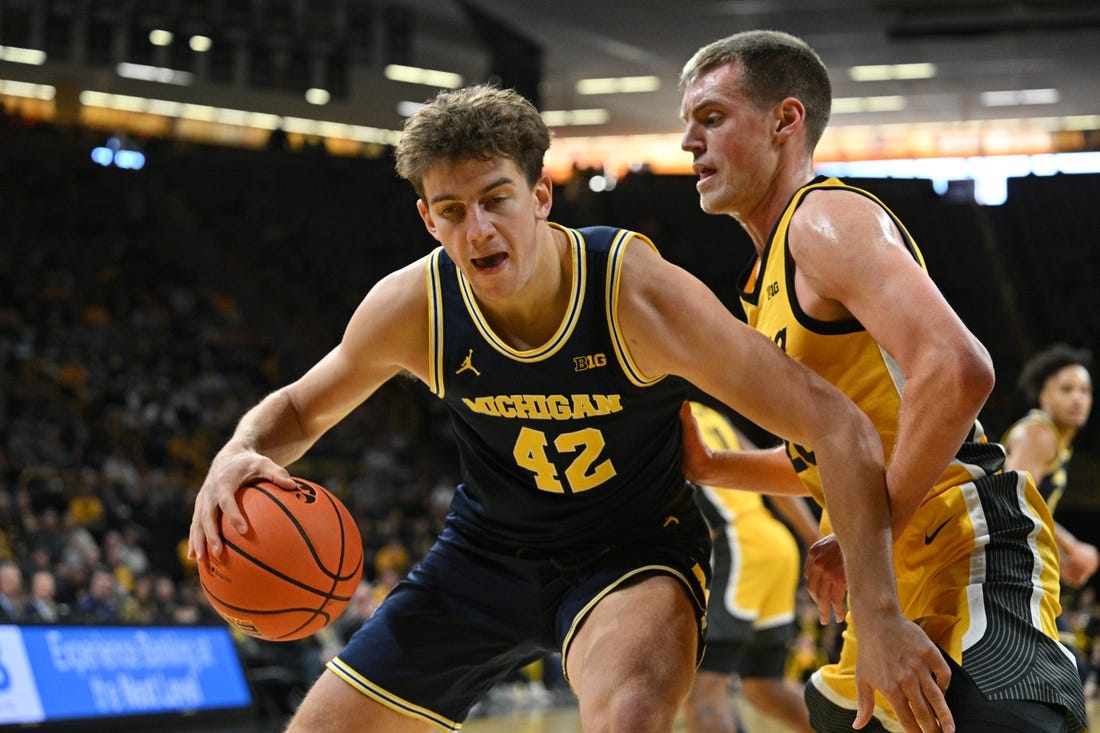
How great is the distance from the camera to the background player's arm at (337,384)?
3.00 m

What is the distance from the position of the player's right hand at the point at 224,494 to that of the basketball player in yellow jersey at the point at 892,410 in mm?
1267

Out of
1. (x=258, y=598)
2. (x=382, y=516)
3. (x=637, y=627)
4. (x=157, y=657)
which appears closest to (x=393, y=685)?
(x=258, y=598)

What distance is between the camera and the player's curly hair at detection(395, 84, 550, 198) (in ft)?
9.45

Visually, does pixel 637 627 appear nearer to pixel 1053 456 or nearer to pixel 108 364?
pixel 1053 456

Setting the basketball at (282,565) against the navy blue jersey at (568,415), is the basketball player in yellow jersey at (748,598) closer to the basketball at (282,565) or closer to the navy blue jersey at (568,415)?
the navy blue jersey at (568,415)

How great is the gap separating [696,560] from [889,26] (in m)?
16.2

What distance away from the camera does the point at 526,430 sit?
311 centimetres

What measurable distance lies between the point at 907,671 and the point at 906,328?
66 cm

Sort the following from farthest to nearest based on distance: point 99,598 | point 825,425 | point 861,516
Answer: point 99,598
point 825,425
point 861,516

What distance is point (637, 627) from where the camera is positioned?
2887mm

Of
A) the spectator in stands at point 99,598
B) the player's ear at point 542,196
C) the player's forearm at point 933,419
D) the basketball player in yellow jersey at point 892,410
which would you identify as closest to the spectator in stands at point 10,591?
the spectator in stands at point 99,598

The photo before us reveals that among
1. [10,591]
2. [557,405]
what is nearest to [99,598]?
[10,591]

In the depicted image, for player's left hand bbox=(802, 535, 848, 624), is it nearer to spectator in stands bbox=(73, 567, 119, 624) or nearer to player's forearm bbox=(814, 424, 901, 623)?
player's forearm bbox=(814, 424, 901, 623)

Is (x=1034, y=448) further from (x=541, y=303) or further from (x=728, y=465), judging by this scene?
(x=541, y=303)
